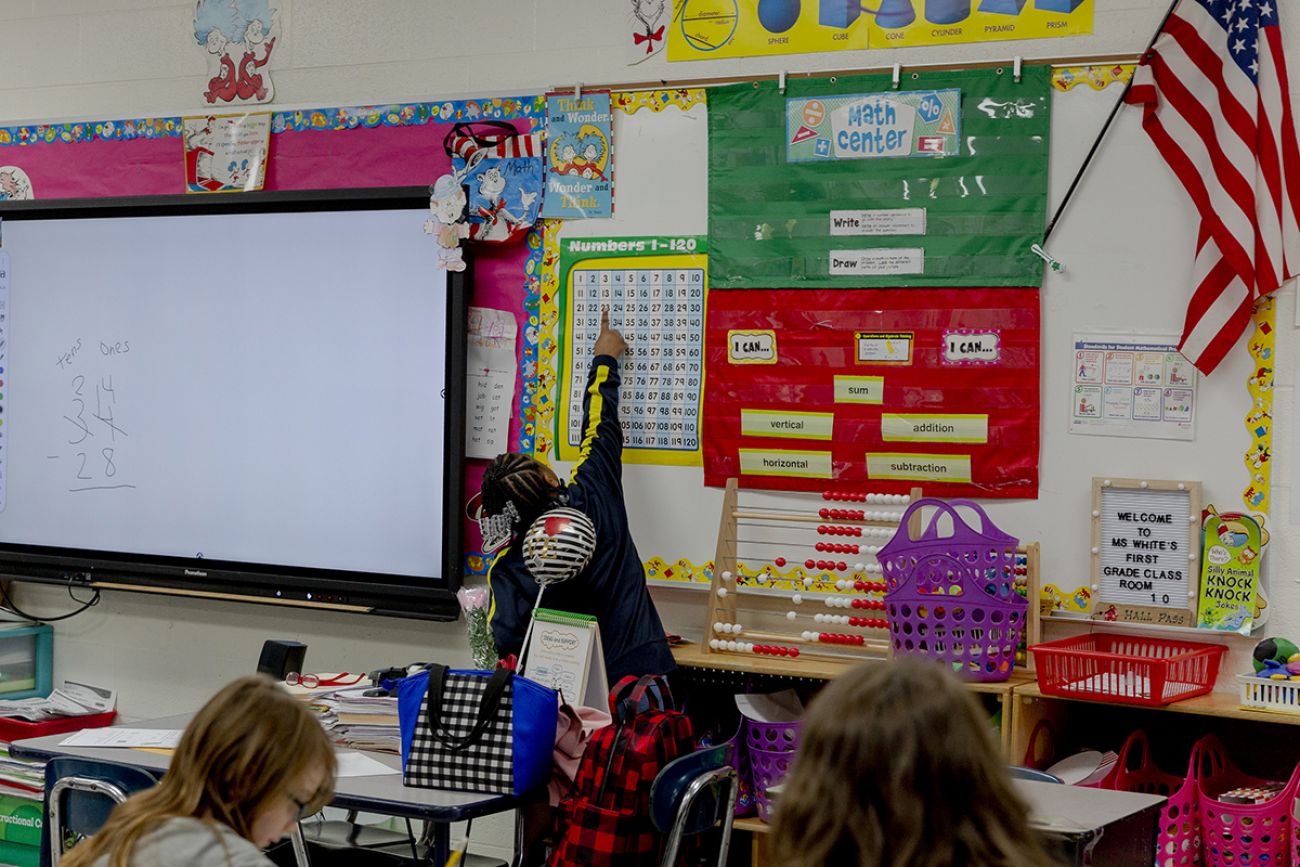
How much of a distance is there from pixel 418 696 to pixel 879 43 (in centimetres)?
199

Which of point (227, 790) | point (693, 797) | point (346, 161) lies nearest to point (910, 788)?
point (227, 790)

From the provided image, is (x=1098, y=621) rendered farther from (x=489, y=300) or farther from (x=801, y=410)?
(x=489, y=300)

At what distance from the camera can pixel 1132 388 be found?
11.3 feet

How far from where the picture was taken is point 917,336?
3.67m

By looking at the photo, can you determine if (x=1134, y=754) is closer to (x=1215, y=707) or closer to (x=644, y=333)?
(x=1215, y=707)

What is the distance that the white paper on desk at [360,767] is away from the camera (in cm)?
301

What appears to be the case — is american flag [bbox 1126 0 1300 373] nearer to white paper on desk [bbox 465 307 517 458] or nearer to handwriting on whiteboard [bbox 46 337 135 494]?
white paper on desk [bbox 465 307 517 458]

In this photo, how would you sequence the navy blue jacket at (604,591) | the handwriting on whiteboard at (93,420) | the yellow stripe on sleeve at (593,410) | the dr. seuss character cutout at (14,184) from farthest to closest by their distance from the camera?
the dr. seuss character cutout at (14,184) < the handwriting on whiteboard at (93,420) < the yellow stripe on sleeve at (593,410) < the navy blue jacket at (604,591)

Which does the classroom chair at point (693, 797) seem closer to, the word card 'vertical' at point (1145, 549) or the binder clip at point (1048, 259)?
the word card 'vertical' at point (1145, 549)

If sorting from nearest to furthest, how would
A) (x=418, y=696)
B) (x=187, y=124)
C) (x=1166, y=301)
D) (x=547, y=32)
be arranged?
(x=418, y=696) → (x=1166, y=301) → (x=547, y=32) → (x=187, y=124)

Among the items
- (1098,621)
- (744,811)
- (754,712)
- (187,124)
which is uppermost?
(187,124)

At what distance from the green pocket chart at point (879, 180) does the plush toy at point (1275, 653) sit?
1.00 meters

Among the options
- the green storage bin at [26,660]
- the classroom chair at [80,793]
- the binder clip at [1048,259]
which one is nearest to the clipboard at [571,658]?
the classroom chair at [80,793]

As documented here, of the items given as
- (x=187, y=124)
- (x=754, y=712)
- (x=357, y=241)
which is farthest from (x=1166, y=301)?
(x=187, y=124)
